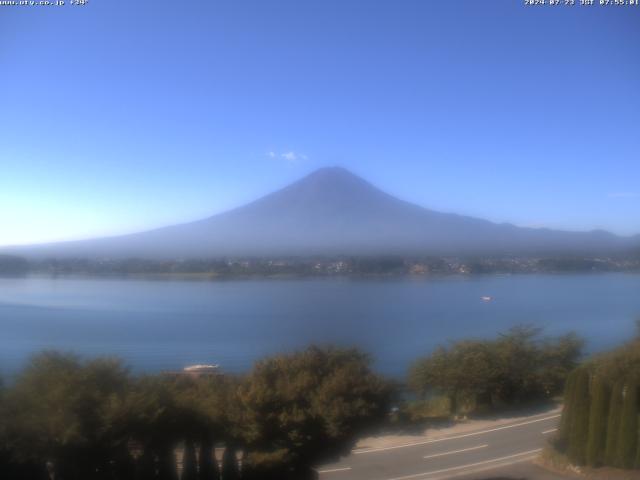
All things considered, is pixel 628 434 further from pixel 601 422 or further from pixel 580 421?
pixel 580 421

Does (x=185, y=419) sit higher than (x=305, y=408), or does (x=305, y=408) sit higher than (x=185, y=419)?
(x=185, y=419)

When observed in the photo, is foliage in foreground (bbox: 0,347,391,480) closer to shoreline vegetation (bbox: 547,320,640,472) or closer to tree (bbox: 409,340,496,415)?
shoreline vegetation (bbox: 547,320,640,472)

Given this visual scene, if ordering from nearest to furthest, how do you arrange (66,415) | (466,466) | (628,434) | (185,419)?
(66,415)
(185,419)
(628,434)
(466,466)

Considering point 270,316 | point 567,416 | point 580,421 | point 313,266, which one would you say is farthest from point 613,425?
point 313,266

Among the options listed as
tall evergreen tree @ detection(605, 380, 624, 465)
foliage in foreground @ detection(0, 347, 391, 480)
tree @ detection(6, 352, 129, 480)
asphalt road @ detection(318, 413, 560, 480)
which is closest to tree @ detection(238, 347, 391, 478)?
foliage in foreground @ detection(0, 347, 391, 480)

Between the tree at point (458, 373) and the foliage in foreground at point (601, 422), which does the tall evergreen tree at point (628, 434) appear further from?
the tree at point (458, 373)

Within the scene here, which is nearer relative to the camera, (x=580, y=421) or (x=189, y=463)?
(x=189, y=463)

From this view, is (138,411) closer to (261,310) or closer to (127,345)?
(127,345)
